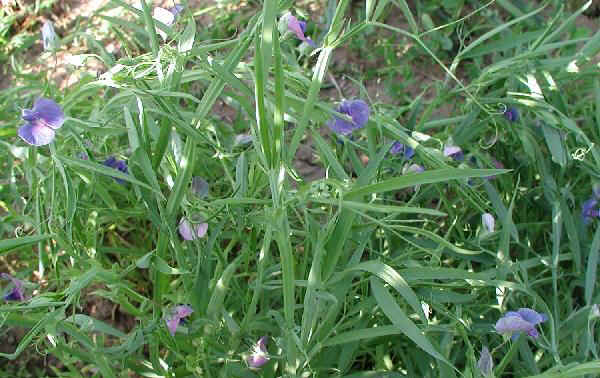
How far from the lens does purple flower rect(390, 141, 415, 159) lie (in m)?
1.65

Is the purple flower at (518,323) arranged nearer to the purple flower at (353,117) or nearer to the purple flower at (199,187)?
the purple flower at (353,117)

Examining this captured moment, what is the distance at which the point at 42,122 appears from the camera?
4.28 ft

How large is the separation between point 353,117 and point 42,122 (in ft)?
2.07

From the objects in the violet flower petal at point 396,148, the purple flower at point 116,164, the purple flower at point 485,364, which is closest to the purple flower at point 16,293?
the purple flower at point 116,164

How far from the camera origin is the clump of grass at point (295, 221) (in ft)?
4.20

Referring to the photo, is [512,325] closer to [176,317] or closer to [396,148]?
[396,148]

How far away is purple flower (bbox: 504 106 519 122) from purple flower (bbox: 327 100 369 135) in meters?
0.50

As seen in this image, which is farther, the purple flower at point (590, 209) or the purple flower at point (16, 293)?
the purple flower at point (590, 209)

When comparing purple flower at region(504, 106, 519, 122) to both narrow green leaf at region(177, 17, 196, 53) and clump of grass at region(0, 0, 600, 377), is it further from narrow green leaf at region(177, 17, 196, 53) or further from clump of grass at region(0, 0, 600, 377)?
narrow green leaf at region(177, 17, 196, 53)

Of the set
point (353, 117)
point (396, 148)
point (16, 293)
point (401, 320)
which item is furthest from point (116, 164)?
point (401, 320)

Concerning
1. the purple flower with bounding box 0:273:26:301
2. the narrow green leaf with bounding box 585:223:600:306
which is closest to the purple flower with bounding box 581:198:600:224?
the narrow green leaf with bounding box 585:223:600:306

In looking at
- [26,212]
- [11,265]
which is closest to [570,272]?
[26,212]

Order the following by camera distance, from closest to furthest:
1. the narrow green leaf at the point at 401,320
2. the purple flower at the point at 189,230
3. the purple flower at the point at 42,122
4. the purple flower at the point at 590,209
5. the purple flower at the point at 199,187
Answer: the narrow green leaf at the point at 401,320, the purple flower at the point at 42,122, the purple flower at the point at 189,230, the purple flower at the point at 199,187, the purple flower at the point at 590,209

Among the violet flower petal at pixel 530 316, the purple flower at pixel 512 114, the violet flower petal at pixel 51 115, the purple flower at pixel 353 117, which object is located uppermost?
the violet flower petal at pixel 51 115
